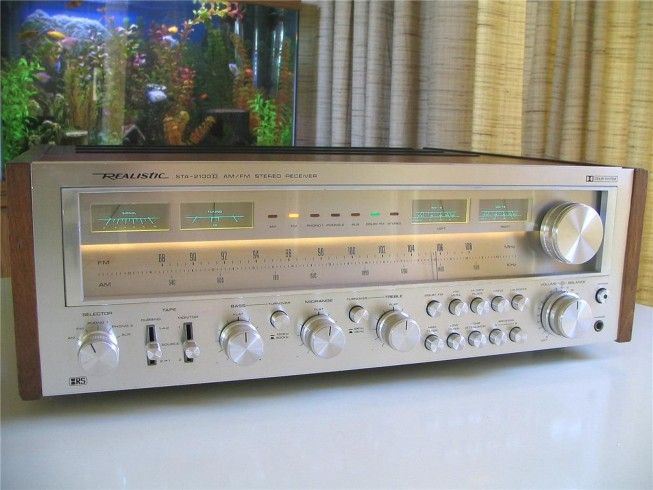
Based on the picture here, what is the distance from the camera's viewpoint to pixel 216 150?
0.91 metres

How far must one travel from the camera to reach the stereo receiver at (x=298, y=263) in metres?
0.67

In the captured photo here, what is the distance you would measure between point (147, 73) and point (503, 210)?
48.5 inches

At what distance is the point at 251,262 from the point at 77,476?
26cm

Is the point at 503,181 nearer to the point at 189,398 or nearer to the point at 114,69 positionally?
the point at 189,398

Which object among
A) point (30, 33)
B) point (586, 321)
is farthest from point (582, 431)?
point (30, 33)

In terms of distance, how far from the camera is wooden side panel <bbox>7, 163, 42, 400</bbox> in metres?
0.64

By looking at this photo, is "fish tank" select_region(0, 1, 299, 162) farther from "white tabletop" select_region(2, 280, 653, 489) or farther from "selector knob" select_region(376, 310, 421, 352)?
"selector knob" select_region(376, 310, 421, 352)

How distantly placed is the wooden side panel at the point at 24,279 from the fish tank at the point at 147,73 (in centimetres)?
115

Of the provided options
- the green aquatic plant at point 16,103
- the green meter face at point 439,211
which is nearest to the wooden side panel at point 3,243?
the green aquatic plant at point 16,103

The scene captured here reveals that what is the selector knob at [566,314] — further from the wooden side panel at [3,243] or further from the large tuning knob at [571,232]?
the wooden side panel at [3,243]

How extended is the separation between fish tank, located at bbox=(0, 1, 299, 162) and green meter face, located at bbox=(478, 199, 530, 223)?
3.66ft

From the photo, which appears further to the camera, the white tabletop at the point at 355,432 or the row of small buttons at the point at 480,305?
the row of small buttons at the point at 480,305

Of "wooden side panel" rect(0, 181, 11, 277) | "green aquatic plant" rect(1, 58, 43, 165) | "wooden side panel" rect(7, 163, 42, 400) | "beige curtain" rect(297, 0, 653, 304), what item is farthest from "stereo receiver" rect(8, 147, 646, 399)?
"green aquatic plant" rect(1, 58, 43, 165)

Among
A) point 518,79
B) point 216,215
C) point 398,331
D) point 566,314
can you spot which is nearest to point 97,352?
point 216,215
